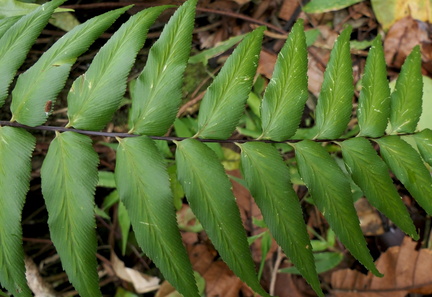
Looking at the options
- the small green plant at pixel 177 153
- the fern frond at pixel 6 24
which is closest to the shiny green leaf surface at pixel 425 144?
the small green plant at pixel 177 153

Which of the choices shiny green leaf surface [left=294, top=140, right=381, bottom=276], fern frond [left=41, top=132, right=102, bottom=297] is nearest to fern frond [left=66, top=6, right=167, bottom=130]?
fern frond [left=41, top=132, right=102, bottom=297]

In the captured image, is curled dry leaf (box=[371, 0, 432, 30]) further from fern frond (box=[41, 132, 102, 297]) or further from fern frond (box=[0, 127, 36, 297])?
fern frond (box=[0, 127, 36, 297])


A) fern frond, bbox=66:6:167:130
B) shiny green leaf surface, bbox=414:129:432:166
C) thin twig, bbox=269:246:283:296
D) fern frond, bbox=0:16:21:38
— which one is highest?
fern frond, bbox=0:16:21:38

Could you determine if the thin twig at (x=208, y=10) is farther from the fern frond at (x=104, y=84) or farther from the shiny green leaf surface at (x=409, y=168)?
the shiny green leaf surface at (x=409, y=168)

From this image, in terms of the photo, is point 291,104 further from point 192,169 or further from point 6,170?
point 6,170

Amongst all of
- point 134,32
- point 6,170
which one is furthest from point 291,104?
point 6,170

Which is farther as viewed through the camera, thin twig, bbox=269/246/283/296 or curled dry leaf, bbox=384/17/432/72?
curled dry leaf, bbox=384/17/432/72
